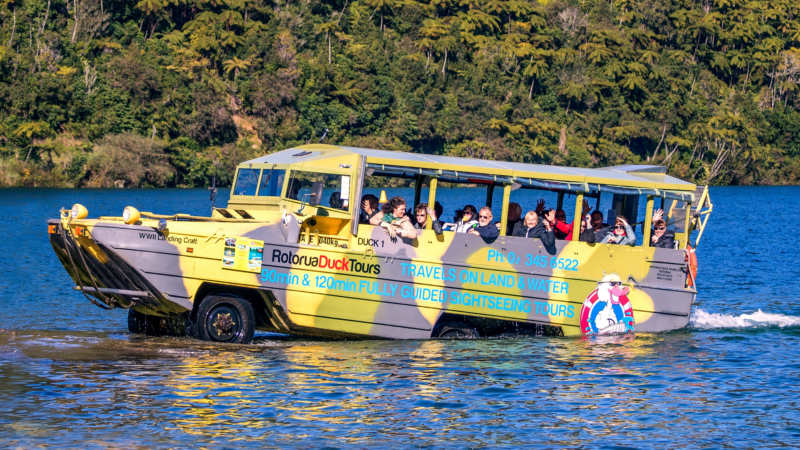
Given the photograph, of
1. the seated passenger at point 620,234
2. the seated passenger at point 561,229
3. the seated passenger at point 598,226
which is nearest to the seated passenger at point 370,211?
the seated passenger at point 561,229

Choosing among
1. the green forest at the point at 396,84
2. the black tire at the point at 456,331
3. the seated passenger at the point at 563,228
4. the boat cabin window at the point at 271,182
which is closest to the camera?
the boat cabin window at the point at 271,182

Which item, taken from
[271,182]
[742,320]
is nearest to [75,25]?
[742,320]

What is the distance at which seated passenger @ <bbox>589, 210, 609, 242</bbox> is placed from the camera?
1822 centimetres

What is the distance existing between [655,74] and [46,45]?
5215 cm

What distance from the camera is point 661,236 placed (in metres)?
18.7

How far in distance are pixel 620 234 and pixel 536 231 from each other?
1502 mm

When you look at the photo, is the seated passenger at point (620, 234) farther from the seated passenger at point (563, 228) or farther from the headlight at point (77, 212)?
the headlight at point (77, 212)

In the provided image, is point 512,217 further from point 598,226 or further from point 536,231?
point 598,226

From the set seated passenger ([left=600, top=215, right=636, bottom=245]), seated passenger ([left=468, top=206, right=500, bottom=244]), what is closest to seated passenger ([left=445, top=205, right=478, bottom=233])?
seated passenger ([left=468, top=206, right=500, bottom=244])

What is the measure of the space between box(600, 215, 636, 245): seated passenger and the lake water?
4.99 feet

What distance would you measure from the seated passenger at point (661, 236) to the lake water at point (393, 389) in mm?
1466

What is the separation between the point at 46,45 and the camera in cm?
8156

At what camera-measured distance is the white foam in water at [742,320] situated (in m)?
22.0

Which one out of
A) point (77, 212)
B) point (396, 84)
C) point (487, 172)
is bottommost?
point (77, 212)
